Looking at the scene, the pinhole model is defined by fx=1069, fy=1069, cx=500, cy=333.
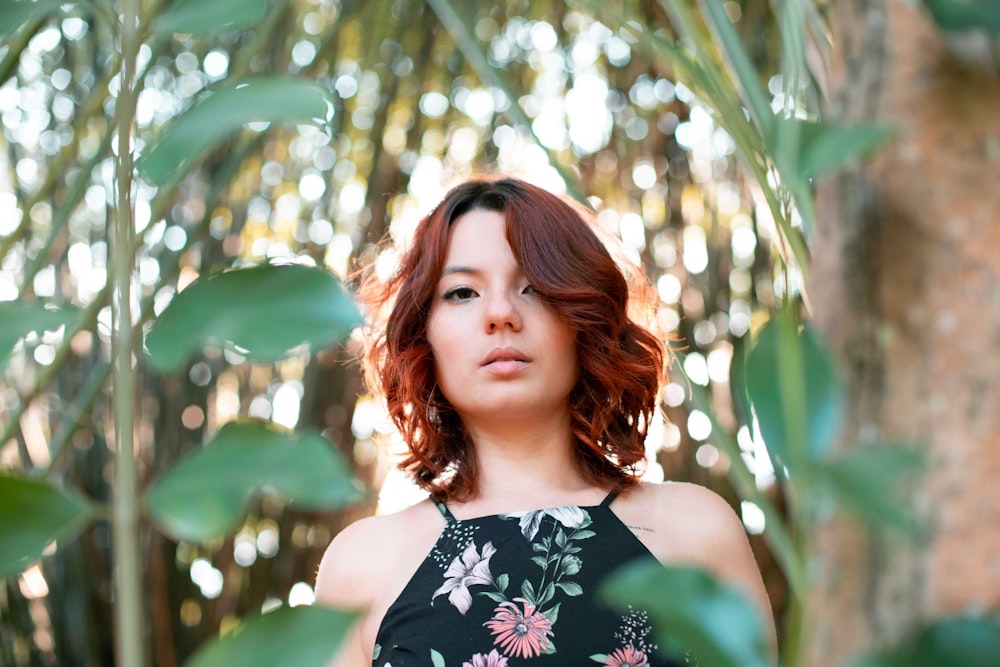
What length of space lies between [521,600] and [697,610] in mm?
677

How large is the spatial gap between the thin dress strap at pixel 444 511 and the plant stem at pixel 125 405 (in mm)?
707

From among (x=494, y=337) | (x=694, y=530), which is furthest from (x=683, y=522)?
(x=494, y=337)

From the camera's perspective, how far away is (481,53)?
43cm

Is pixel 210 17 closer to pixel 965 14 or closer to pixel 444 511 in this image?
pixel 965 14

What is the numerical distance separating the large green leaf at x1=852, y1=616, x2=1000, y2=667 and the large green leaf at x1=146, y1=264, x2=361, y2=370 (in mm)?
111

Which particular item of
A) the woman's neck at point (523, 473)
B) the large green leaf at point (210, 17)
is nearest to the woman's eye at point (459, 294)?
the woman's neck at point (523, 473)

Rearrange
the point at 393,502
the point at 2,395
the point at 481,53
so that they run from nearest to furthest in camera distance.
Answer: the point at 481,53 → the point at 393,502 → the point at 2,395

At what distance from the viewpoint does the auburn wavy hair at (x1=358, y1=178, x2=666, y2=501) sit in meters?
0.91

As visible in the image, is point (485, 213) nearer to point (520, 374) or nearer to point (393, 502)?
point (520, 374)

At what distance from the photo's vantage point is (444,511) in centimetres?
92

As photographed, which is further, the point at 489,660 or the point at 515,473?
the point at 515,473

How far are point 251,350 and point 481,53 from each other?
256 millimetres

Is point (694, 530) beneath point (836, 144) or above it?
beneath

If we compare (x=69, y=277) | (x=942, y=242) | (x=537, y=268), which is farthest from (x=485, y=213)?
(x=69, y=277)
